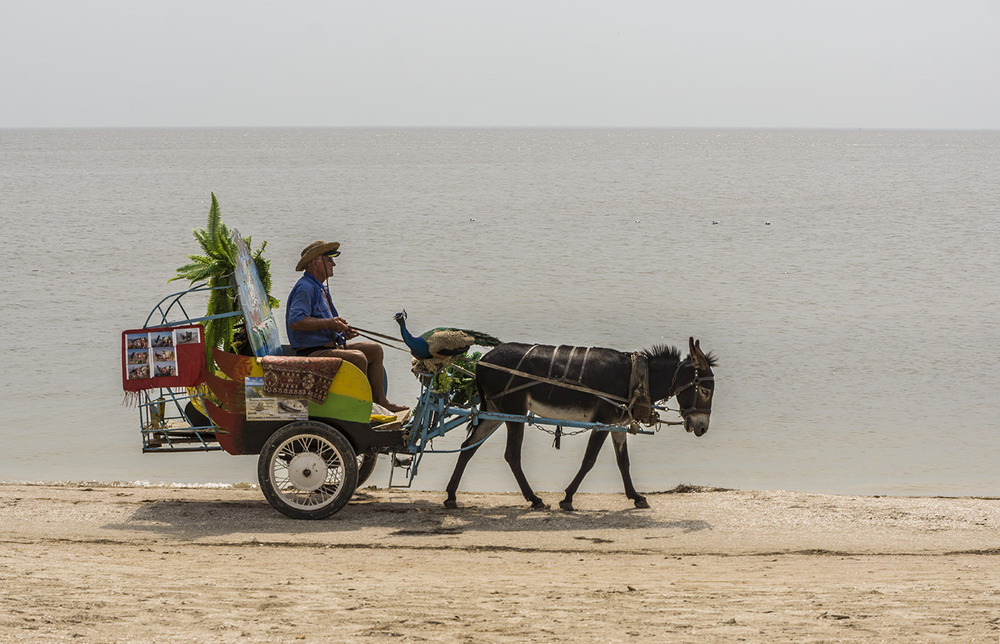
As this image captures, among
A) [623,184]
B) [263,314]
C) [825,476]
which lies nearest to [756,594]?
[263,314]

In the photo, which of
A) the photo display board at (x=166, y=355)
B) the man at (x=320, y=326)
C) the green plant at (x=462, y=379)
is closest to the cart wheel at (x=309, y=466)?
the man at (x=320, y=326)

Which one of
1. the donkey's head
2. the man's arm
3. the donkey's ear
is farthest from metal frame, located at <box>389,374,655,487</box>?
the man's arm

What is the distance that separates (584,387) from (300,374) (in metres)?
2.53

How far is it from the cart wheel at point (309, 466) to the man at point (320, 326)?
0.67 metres

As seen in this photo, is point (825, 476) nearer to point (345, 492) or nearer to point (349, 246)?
point (345, 492)

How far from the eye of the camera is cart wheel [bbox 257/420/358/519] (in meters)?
9.89

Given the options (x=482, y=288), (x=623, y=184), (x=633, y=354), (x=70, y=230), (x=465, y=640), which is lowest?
(x=465, y=640)

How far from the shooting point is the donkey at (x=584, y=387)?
1050 centimetres

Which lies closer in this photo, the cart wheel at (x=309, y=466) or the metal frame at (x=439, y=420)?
the cart wheel at (x=309, y=466)

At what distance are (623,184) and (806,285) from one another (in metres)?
62.0

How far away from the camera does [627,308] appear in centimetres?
2725

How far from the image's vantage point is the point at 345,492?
9.98m

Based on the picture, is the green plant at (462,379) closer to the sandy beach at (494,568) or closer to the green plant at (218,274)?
the sandy beach at (494,568)

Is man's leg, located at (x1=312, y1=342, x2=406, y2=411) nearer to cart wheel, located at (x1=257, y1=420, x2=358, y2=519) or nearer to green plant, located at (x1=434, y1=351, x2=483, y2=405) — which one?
green plant, located at (x1=434, y1=351, x2=483, y2=405)
